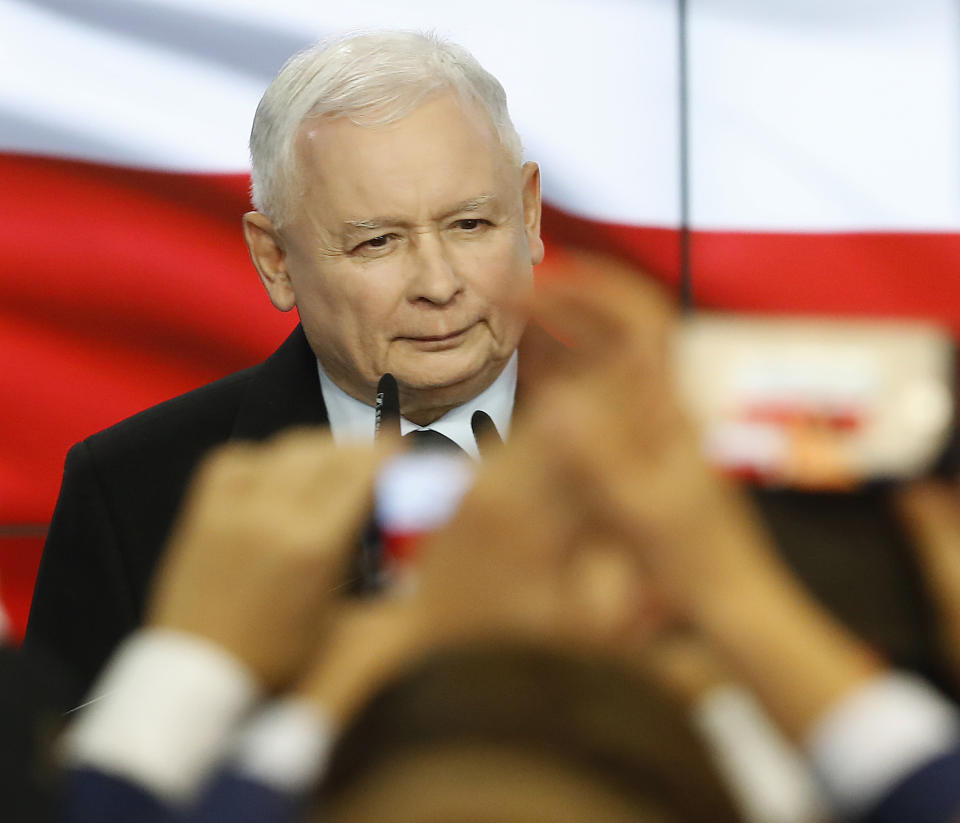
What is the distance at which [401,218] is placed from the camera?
50.3 inches

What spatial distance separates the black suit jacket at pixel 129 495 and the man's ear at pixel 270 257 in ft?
0.19

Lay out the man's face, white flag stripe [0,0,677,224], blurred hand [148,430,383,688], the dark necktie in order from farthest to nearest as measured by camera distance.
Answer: white flag stripe [0,0,677,224], the man's face, the dark necktie, blurred hand [148,430,383,688]

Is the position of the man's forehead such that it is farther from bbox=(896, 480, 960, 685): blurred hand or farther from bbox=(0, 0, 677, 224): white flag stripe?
bbox=(896, 480, 960, 685): blurred hand

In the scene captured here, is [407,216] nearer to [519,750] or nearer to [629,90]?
[629,90]

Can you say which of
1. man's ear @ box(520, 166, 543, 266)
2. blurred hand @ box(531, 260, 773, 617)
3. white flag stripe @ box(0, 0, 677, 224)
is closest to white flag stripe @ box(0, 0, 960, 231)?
white flag stripe @ box(0, 0, 677, 224)

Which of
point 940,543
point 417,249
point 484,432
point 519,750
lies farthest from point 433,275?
point 519,750

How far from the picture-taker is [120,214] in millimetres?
1878

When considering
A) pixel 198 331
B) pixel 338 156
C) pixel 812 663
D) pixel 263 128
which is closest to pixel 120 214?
pixel 198 331

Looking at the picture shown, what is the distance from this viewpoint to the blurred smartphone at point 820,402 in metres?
0.52

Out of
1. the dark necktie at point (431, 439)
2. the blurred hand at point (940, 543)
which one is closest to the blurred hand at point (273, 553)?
the blurred hand at point (940, 543)

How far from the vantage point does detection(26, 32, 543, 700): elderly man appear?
1267 millimetres

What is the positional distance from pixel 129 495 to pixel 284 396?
0.68 feet

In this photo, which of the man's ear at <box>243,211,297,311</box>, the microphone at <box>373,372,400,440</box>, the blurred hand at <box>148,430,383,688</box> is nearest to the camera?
the blurred hand at <box>148,430,383,688</box>

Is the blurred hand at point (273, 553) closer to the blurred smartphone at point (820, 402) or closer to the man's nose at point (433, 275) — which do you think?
the blurred smartphone at point (820, 402)
